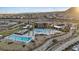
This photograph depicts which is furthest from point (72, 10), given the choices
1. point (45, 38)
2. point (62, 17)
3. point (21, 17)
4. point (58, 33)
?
point (21, 17)

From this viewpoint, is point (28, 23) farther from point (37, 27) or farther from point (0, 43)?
point (0, 43)

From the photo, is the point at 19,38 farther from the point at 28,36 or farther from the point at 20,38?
the point at 28,36

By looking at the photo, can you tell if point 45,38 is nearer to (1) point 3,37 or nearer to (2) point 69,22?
(2) point 69,22

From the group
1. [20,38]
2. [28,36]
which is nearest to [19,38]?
[20,38]

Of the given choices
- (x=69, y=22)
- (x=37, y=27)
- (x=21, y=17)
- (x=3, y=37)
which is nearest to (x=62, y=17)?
(x=69, y=22)

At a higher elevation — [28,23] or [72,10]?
[72,10]
